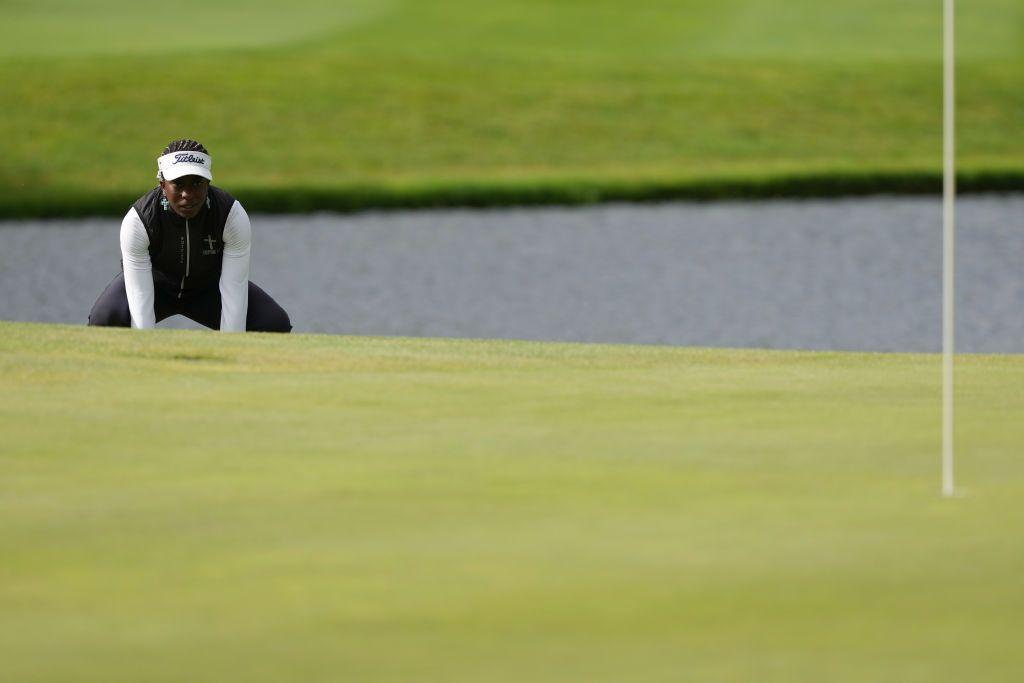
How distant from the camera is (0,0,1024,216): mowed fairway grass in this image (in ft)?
58.2

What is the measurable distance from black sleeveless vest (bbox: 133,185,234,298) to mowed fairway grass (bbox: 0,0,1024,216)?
1030 centimetres

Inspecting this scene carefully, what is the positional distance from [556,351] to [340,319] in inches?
371

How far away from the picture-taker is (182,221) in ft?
21.7

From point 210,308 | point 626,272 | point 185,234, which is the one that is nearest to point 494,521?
point 185,234

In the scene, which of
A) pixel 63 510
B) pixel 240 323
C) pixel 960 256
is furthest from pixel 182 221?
pixel 960 256

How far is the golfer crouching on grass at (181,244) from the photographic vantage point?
21.0 ft

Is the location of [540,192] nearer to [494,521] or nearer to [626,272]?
[626,272]

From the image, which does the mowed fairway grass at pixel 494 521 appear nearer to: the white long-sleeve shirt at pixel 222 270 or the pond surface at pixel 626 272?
the white long-sleeve shirt at pixel 222 270

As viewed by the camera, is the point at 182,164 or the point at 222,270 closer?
the point at 182,164

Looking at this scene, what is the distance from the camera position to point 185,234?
262 inches

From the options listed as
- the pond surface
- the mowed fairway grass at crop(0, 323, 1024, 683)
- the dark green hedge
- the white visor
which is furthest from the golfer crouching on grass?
the dark green hedge

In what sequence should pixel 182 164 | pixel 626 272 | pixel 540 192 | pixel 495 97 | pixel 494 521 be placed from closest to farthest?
pixel 494 521 < pixel 182 164 < pixel 626 272 < pixel 540 192 < pixel 495 97

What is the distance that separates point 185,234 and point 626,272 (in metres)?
7.94

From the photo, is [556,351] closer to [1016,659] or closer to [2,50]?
[1016,659]
